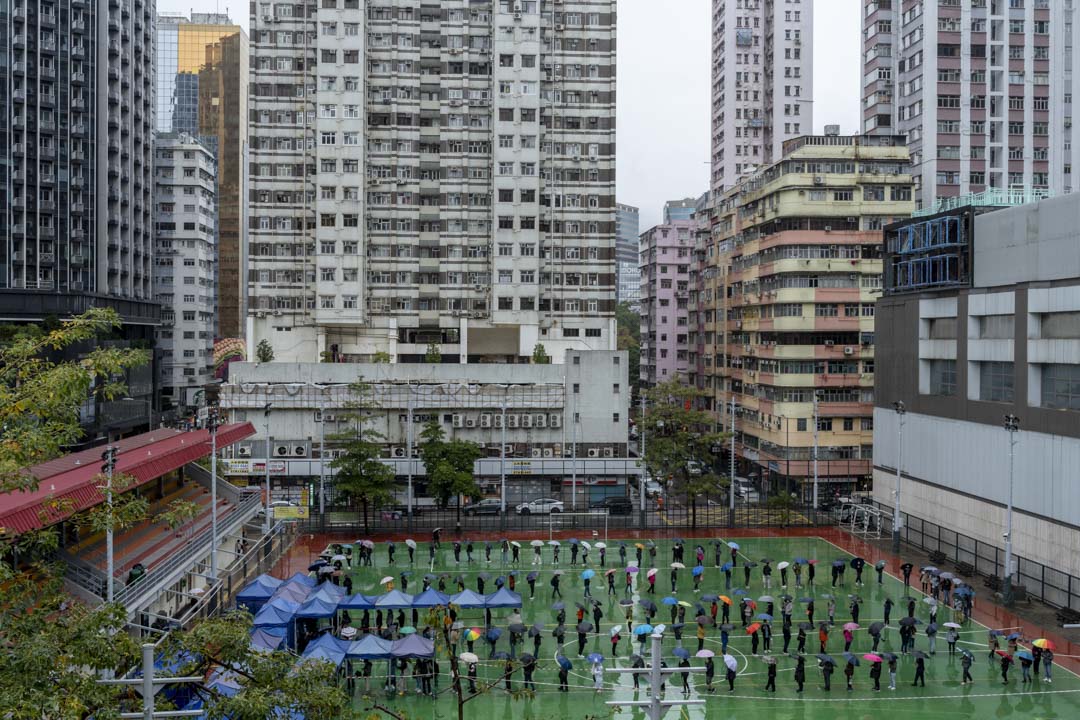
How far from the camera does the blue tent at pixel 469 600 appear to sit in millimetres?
29875

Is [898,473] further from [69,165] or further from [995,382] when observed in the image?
[69,165]

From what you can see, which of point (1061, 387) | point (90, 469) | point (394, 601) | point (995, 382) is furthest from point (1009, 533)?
point (90, 469)

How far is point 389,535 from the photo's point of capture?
158ft

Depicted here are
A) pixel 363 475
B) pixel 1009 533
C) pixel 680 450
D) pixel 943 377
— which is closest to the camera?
pixel 1009 533

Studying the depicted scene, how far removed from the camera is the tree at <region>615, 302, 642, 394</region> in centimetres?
10675

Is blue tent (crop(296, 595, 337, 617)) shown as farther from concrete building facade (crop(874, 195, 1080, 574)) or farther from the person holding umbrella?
concrete building facade (crop(874, 195, 1080, 574))

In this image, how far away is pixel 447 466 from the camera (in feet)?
161

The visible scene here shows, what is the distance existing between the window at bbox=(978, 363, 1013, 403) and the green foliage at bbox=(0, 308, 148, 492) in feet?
117

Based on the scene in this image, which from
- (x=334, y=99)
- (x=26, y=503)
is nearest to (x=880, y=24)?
(x=334, y=99)

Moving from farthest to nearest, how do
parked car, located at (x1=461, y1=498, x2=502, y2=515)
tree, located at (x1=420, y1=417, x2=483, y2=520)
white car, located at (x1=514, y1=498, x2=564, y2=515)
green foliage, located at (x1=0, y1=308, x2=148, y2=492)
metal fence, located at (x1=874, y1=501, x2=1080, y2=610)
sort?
1. white car, located at (x1=514, y1=498, x2=564, y2=515)
2. parked car, located at (x1=461, y1=498, x2=502, y2=515)
3. tree, located at (x1=420, y1=417, x2=483, y2=520)
4. metal fence, located at (x1=874, y1=501, x2=1080, y2=610)
5. green foliage, located at (x1=0, y1=308, x2=148, y2=492)

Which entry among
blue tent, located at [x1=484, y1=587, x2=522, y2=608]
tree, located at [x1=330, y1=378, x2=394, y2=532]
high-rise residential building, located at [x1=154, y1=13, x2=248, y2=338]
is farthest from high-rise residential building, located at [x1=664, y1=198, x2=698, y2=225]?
blue tent, located at [x1=484, y1=587, x2=522, y2=608]

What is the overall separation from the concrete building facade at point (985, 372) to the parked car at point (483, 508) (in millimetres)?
19690

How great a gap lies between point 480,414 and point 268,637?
34.6m

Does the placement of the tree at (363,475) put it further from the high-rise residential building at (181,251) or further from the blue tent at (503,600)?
the high-rise residential building at (181,251)
